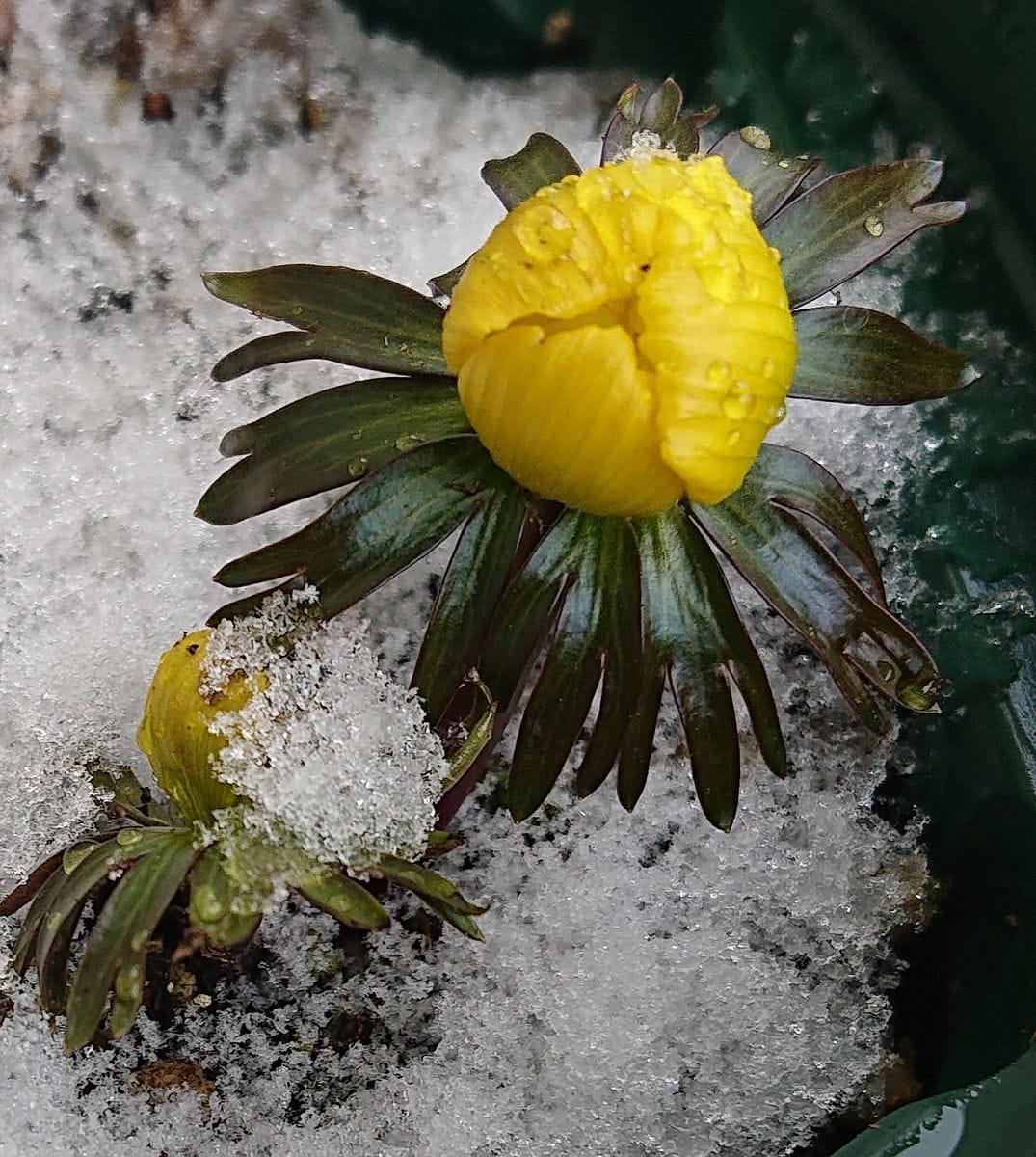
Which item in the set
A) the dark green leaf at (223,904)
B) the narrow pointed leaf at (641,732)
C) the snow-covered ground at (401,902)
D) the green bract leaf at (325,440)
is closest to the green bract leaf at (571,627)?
the narrow pointed leaf at (641,732)

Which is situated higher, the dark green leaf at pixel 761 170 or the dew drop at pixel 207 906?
the dark green leaf at pixel 761 170

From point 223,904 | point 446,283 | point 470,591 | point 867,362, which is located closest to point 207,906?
point 223,904

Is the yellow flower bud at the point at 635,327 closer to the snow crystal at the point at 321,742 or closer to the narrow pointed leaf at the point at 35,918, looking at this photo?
the snow crystal at the point at 321,742

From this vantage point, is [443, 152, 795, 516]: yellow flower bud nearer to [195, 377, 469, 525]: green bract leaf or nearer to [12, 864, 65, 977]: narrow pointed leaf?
[195, 377, 469, 525]: green bract leaf

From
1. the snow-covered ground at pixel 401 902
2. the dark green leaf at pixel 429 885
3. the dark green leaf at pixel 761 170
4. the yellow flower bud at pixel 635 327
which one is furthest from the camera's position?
the snow-covered ground at pixel 401 902

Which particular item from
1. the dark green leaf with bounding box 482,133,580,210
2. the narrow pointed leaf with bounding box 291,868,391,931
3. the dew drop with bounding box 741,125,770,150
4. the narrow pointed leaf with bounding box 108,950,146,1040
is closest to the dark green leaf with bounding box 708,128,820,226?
the dew drop with bounding box 741,125,770,150

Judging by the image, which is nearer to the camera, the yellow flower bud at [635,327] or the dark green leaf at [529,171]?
the yellow flower bud at [635,327]

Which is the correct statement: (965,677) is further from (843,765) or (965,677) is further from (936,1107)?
(936,1107)

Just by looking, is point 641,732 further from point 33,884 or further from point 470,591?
point 33,884
